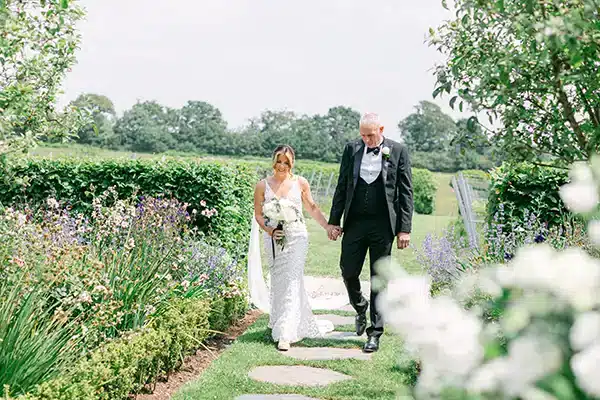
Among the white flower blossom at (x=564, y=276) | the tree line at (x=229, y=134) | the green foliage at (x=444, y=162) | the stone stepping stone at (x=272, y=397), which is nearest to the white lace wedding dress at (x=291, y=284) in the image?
the stone stepping stone at (x=272, y=397)

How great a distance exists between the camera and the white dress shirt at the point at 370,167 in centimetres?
575

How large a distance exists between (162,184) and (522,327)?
8.26m

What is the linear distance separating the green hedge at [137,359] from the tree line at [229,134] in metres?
43.1

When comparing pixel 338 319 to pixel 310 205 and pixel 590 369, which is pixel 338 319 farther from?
pixel 590 369

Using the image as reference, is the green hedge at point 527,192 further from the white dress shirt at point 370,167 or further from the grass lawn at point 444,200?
the grass lawn at point 444,200

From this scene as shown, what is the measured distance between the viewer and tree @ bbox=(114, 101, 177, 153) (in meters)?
52.1

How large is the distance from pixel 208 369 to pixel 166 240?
1036mm

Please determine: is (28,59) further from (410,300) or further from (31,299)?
(410,300)

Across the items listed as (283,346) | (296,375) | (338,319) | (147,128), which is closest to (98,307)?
(296,375)

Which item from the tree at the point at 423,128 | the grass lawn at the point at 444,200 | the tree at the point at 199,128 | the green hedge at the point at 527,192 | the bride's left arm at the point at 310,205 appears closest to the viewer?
the bride's left arm at the point at 310,205

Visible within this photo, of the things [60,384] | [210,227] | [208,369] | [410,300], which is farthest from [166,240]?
[410,300]

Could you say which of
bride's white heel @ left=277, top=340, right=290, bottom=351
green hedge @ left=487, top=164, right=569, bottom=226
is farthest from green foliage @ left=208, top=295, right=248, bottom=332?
green hedge @ left=487, top=164, right=569, bottom=226

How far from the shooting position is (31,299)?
367 centimetres

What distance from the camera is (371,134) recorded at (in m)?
5.71
